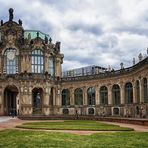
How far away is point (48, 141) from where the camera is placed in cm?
2781

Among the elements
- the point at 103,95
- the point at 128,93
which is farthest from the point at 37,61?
the point at 128,93

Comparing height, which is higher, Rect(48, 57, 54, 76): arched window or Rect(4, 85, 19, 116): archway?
Rect(48, 57, 54, 76): arched window

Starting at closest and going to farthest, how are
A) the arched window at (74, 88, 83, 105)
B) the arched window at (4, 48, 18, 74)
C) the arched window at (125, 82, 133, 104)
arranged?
the arched window at (125, 82, 133, 104) < the arched window at (4, 48, 18, 74) < the arched window at (74, 88, 83, 105)

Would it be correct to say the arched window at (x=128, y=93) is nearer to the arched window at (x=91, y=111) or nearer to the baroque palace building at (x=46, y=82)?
the baroque palace building at (x=46, y=82)

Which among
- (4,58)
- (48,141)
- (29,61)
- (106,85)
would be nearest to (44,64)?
(29,61)

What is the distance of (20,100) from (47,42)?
15.8m

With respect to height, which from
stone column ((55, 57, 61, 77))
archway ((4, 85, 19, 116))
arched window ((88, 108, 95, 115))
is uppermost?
stone column ((55, 57, 61, 77))

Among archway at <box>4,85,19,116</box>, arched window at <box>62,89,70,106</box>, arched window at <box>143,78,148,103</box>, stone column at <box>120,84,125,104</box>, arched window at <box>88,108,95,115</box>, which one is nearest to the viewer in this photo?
arched window at <box>143,78,148,103</box>

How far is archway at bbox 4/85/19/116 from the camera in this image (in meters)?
88.7

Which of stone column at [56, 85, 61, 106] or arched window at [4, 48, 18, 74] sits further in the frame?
stone column at [56, 85, 61, 106]

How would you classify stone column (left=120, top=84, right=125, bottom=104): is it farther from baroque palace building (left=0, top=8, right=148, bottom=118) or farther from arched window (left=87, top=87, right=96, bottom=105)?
arched window (left=87, top=87, right=96, bottom=105)

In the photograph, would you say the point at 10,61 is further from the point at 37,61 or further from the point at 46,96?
the point at 46,96

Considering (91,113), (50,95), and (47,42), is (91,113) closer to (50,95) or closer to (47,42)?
(50,95)

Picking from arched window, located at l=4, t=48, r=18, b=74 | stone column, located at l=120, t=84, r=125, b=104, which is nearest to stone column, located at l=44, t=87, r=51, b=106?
arched window, located at l=4, t=48, r=18, b=74
